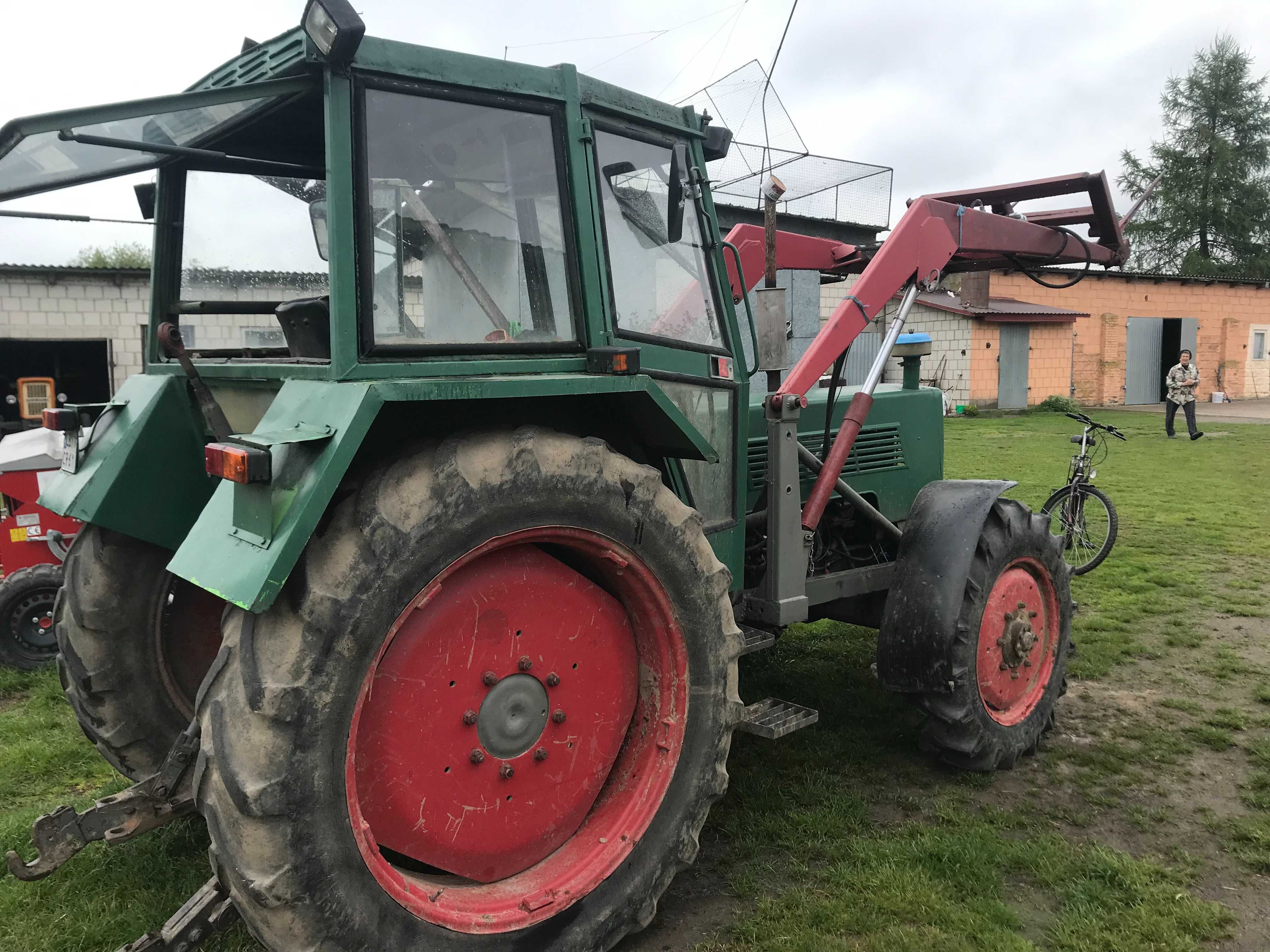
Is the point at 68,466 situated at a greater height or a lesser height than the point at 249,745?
greater

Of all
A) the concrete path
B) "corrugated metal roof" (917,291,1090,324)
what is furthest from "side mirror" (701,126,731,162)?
"corrugated metal roof" (917,291,1090,324)

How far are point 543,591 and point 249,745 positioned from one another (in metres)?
0.86

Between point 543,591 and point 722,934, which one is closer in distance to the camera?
point 543,591

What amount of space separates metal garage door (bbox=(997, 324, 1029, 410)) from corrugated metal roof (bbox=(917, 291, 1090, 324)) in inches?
14.9

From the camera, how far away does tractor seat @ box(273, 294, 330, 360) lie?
2.90 metres

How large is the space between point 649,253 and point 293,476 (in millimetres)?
1410

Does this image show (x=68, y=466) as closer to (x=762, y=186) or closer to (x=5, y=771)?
(x=5, y=771)

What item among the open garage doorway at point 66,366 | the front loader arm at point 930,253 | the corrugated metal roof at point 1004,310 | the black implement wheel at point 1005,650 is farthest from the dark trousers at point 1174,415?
the open garage doorway at point 66,366

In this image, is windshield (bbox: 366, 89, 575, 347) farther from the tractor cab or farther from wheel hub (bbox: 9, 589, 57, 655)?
wheel hub (bbox: 9, 589, 57, 655)

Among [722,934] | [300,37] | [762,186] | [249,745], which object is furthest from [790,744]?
[300,37]

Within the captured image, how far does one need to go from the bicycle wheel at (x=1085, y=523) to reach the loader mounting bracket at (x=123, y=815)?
22.0 ft

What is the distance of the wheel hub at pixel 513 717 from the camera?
8.15 ft

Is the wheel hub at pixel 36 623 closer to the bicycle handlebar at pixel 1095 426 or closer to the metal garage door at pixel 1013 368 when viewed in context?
the bicycle handlebar at pixel 1095 426

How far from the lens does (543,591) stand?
102 inches
